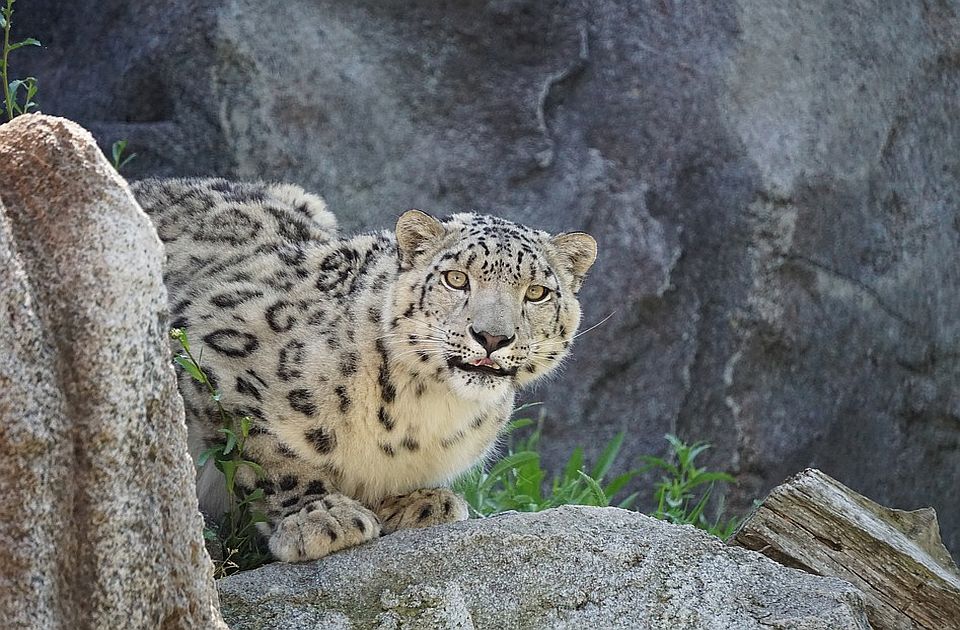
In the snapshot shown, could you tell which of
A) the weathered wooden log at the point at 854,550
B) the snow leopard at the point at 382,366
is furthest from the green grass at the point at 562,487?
the weathered wooden log at the point at 854,550

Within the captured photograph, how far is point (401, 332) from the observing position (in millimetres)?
4352

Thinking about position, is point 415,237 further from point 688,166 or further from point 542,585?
point 688,166

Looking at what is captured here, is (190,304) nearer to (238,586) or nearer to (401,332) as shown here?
(401,332)

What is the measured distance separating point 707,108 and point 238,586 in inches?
164

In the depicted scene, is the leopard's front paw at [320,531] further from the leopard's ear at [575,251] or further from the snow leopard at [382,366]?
Result: the leopard's ear at [575,251]

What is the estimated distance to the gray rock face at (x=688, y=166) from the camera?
6965 mm

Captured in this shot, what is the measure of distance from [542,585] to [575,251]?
4.57 ft

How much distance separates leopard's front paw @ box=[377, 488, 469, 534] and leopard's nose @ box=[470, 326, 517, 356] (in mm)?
600

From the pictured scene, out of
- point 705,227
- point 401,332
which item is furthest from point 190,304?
point 705,227

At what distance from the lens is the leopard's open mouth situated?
4215mm

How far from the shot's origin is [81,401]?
270 cm

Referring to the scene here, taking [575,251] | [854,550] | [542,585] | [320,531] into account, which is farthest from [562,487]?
[542,585]

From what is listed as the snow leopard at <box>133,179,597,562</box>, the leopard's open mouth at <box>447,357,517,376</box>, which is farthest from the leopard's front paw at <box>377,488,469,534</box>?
the leopard's open mouth at <box>447,357,517,376</box>

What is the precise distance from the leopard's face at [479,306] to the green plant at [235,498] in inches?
22.7
